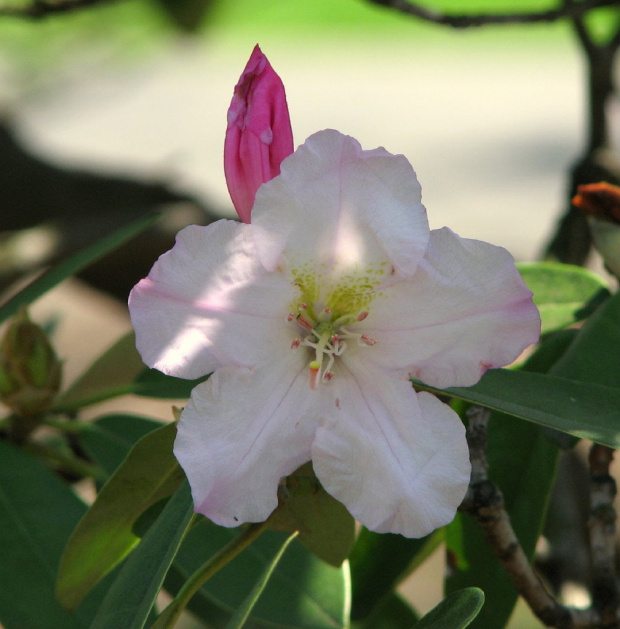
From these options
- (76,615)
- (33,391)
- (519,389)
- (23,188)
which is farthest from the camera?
(23,188)

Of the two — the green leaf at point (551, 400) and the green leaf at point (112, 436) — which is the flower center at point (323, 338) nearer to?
the green leaf at point (551, 400)

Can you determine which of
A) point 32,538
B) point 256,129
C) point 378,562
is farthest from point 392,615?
point 256,129

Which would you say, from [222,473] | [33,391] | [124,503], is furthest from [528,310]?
[33,391]

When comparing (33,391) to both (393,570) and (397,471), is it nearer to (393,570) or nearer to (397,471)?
(393,570)

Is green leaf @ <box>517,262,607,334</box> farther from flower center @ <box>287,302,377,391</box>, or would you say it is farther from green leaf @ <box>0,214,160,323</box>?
green leaf @ <box>0,214,160,323</box>

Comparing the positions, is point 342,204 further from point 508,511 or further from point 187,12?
point 187,12

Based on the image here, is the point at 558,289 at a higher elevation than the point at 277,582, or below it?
higher
